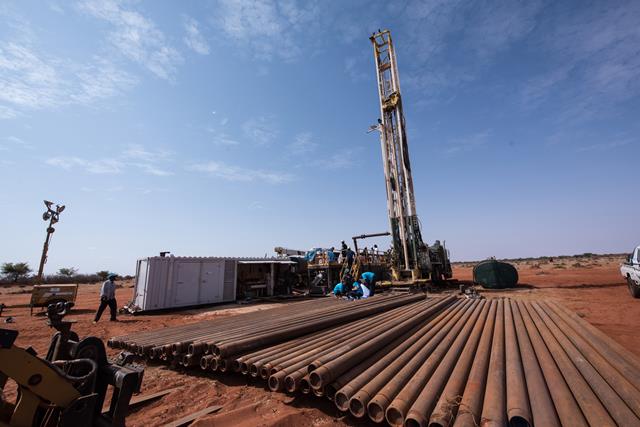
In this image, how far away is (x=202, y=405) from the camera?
3.95 metres

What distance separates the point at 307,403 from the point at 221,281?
47.2 ft

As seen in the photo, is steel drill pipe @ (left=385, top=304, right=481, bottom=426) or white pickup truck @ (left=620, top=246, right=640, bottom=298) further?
white pickup truck @ (left=620, top=246, right=640, bottom=298)

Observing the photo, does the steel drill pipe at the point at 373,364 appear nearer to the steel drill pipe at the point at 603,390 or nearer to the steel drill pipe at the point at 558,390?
the steel drill pipe at the point at 558,390

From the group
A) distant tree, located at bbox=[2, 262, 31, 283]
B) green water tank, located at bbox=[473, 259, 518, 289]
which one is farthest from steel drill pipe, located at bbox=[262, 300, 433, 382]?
distant tree, located at bbox=[2, 262, 31, 283]

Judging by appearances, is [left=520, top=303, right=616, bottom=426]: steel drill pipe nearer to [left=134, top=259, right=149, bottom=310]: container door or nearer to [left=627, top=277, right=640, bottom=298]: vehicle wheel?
[left=627, top=277, right=640, bottom=298]: vehicle wheel

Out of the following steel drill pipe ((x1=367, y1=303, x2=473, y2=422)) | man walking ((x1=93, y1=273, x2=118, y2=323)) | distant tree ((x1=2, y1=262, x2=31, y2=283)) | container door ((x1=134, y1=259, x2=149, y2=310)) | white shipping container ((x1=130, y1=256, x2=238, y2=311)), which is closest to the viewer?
steel drill pipe ((x1=367, y1=303, x2=473, y2=422))

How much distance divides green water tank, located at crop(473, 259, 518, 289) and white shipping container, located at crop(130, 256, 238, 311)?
687 inches

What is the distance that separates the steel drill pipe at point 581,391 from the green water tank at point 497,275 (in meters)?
17.3

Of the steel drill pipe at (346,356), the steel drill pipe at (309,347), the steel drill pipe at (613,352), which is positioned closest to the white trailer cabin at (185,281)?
the steel drill pipe at (309,347)

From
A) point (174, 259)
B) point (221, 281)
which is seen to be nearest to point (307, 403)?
point (174, 259)

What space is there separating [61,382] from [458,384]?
397 centimetres

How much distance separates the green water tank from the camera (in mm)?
20078

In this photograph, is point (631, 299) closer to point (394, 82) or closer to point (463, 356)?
point (463, 356)

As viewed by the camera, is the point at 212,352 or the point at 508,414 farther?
the point at 212,352
